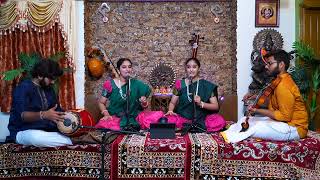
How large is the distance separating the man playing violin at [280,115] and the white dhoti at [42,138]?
1881mm

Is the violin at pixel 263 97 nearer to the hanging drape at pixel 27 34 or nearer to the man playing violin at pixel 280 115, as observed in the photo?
the man playing violin at pixel 280 115

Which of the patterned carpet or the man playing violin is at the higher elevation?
the man playing violin

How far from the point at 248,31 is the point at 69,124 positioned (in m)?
3.41

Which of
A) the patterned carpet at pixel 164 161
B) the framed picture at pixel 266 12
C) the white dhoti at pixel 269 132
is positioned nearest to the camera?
the patterned carpet at pixel 164 161

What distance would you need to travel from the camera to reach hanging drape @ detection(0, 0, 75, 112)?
5648mm

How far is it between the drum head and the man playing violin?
5.69 ft

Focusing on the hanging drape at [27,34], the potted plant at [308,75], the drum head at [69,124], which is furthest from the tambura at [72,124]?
the potted plant at [308,75]

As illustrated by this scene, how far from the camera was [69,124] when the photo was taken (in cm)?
410

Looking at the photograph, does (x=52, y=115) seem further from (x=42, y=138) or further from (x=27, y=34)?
(x=27, y=34)

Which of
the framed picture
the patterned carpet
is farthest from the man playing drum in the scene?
the framed picture

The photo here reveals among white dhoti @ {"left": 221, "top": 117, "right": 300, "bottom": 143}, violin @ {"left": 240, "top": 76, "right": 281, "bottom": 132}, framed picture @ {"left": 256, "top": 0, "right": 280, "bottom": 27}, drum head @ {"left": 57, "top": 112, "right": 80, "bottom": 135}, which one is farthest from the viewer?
framed picture @ {"left": 256, "top": 0, "right": 280, "bottom": 27}

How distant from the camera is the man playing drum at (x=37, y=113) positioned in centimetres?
405

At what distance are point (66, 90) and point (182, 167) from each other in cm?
276

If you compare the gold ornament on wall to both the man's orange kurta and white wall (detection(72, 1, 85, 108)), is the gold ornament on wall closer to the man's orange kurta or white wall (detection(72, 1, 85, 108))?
white wall (detection(72, 1, 85, 108))
